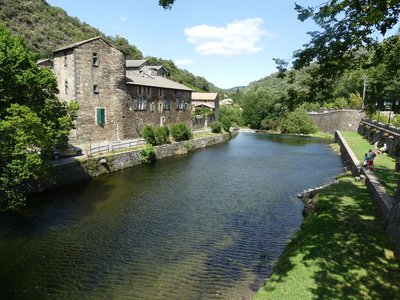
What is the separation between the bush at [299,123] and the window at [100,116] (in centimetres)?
5201

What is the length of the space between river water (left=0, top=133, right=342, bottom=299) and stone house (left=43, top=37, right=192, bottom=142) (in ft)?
29.9

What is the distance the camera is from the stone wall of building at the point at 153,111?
39.9 m

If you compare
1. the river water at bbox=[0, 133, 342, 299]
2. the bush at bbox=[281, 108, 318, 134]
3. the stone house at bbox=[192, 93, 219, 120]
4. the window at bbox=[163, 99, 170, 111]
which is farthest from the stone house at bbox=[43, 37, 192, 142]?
the bush at bbox=[281, 108, 318, 134]

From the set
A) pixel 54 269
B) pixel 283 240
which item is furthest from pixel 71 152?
pixel 283 240

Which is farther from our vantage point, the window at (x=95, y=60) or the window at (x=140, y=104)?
the window at (x=140, y=104)

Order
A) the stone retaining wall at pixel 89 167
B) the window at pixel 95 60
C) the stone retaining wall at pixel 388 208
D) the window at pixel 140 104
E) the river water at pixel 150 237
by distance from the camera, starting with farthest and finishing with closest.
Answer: the window at pixel 140 104, the window at pixel 95 60, the stone retaining wall at pixel 89 167, the river water at pixel 150 237, the stone retaining wall at pixel 388 208

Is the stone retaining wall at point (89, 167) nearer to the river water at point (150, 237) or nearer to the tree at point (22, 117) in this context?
the river water at point (150, 237)

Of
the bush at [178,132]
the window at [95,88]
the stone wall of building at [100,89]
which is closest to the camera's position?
the stone wall of building at [100,89]

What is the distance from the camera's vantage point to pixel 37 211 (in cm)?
1916

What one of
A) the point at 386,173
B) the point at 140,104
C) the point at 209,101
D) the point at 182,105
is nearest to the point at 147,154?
the point at 140,104

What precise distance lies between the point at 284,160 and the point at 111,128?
20240 millimetres

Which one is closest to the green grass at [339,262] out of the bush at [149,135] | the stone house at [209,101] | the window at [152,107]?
the bush at [149,135]

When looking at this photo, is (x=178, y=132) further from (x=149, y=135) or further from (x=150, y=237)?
(x=150, y=237)

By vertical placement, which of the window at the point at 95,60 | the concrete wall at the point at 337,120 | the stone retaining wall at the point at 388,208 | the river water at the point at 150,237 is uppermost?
the window at the point at 95,60
